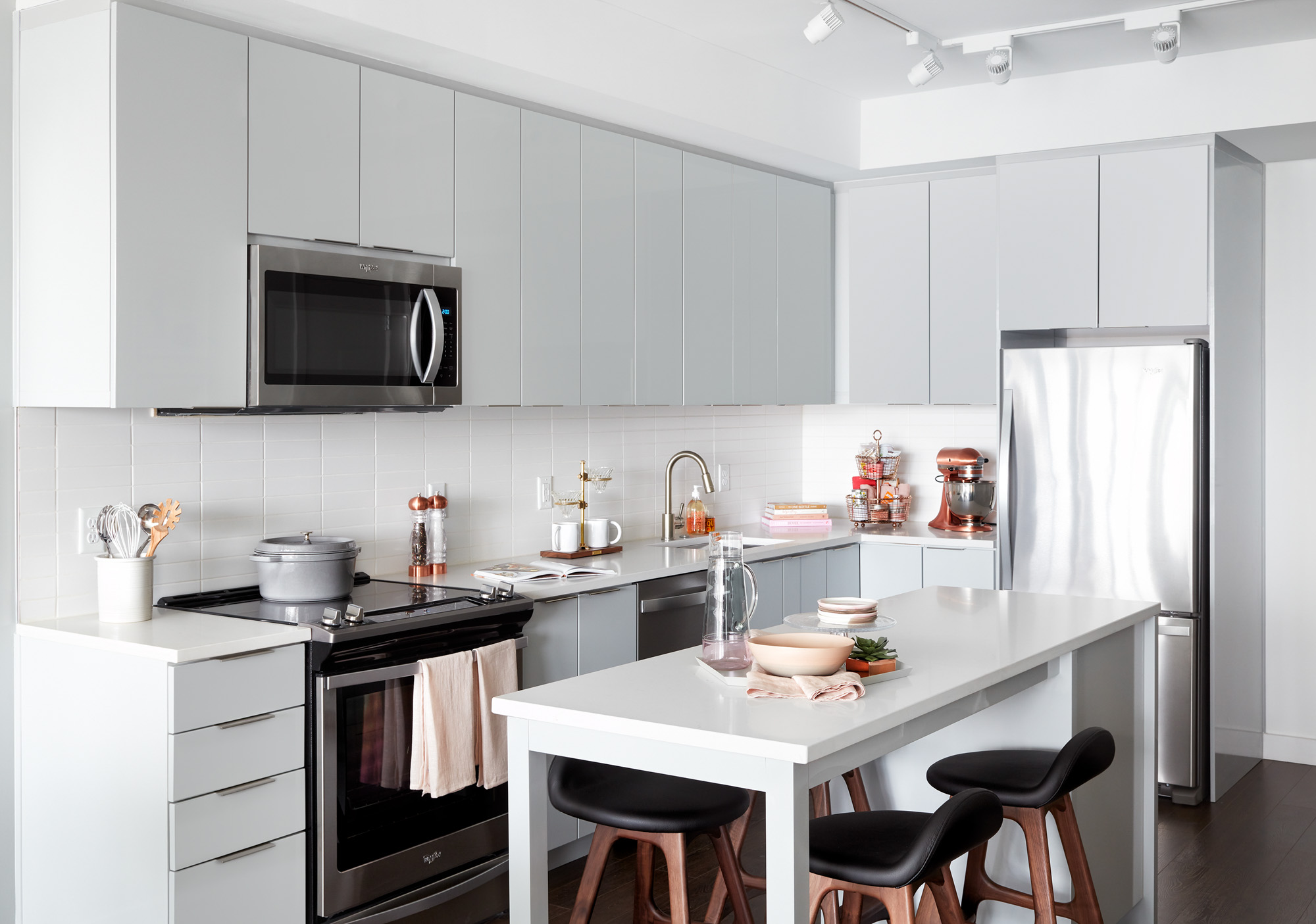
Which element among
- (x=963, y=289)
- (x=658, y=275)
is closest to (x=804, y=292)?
(x=963, y=289)

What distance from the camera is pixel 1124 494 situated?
4.67 metres

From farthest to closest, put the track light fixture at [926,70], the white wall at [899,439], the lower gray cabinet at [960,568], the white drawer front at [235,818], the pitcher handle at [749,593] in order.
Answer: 1. the white wall at [899,439]
2. the lower gray cabinet at [960,568]
3. the track light fixture at [926,70]
4. the white drawer front at [235,818]
5. the pitcher handle at [749,593]

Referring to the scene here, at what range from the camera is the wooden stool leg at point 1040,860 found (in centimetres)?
264

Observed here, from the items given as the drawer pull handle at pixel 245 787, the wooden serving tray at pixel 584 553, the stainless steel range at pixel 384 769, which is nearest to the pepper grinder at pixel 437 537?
the stainless steel range at pixel 384 769

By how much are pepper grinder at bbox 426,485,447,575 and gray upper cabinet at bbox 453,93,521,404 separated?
15.5 inches

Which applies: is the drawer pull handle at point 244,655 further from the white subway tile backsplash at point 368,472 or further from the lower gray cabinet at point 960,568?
the lower gray cabinet at point 960,568

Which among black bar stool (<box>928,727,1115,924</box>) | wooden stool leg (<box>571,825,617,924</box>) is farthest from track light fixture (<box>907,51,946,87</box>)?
wooden stool leg (<box>571,825,617,924</box>)

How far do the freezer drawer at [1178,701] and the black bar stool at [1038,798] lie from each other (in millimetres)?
1926

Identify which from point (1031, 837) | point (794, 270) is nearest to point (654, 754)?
point (1031, 837)

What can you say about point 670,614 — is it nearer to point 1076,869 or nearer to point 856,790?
point 856,790

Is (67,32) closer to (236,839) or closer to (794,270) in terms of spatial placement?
(236,839)

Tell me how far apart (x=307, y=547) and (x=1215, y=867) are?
305 cm

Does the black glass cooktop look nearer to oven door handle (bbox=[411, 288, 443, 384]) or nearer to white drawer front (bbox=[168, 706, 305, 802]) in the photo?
white drawer front (bbox=[168, 706, 305, 802])

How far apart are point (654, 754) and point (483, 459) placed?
2378 millimetres
